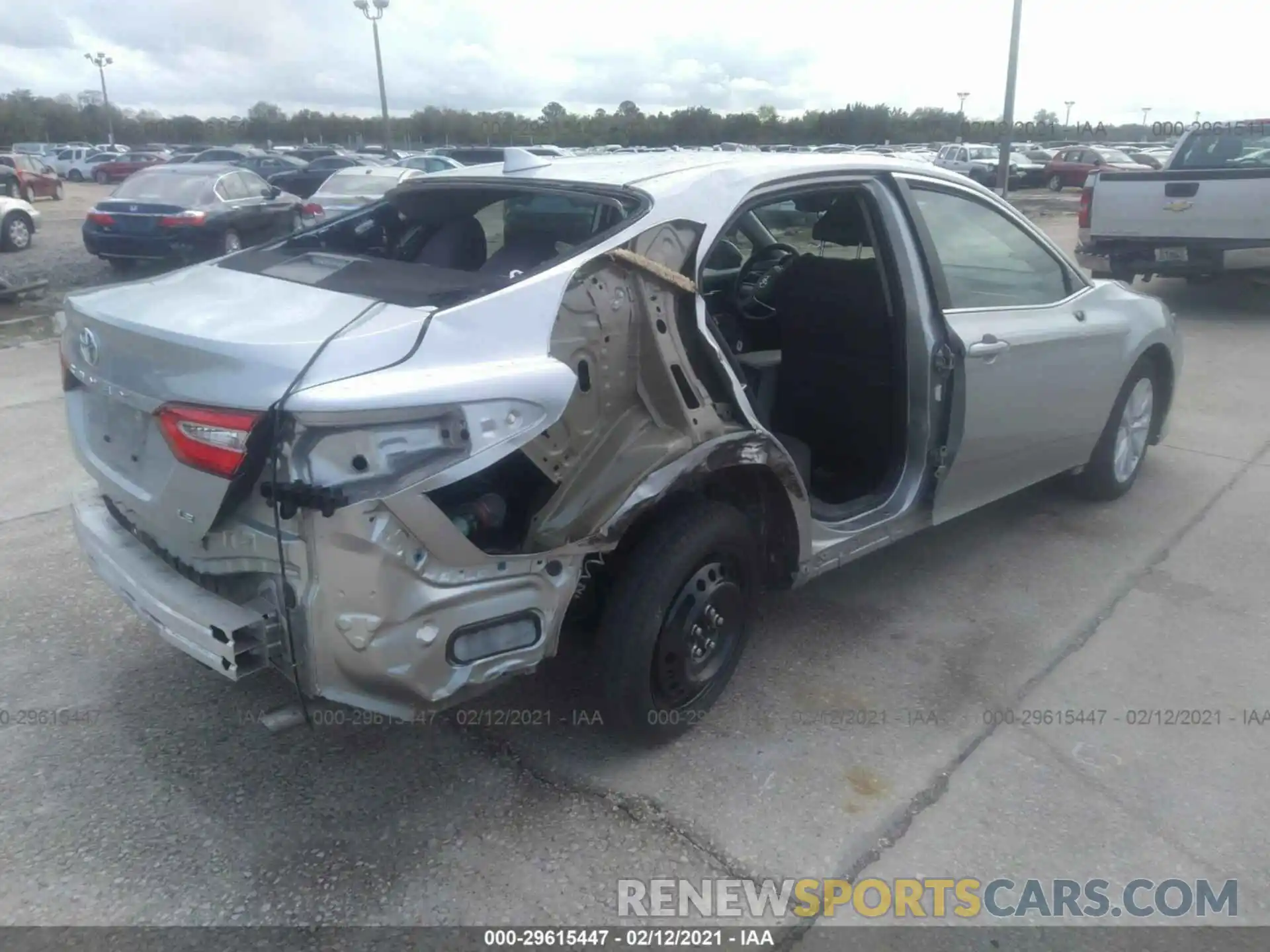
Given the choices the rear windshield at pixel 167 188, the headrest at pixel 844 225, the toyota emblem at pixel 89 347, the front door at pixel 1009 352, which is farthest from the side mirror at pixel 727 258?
the rear windshield at pixel 167 188

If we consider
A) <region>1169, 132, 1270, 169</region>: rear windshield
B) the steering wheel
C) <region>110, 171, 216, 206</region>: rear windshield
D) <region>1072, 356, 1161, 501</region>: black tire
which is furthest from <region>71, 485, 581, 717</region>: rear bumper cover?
<region>110, 171, 216, 206</region>: rear windshield

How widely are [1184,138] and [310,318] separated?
467 inches

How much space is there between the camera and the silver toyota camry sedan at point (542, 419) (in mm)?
2289

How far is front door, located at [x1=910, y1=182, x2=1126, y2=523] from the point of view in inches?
150

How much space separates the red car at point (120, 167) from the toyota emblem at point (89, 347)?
39.4 meters

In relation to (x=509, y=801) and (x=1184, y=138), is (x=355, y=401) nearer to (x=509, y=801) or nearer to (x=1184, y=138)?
(x=509, y=801)

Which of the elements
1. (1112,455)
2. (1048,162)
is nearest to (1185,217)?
(1112,455)

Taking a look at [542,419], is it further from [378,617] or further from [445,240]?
[445,240]

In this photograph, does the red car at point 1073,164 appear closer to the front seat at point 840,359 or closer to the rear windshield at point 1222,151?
the rear windshield at point 1222,151

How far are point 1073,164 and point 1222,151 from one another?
2475 centimetres

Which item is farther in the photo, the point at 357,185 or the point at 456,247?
the point at 357,185

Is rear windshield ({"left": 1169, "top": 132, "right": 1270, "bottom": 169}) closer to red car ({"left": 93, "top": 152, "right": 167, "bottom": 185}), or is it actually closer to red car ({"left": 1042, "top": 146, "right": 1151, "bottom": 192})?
red car ({"left": 1042, "top": 146, "right": 1151, "bottom": 192})

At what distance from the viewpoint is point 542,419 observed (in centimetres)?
240

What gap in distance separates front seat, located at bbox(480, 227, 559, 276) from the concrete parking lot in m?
1.35
